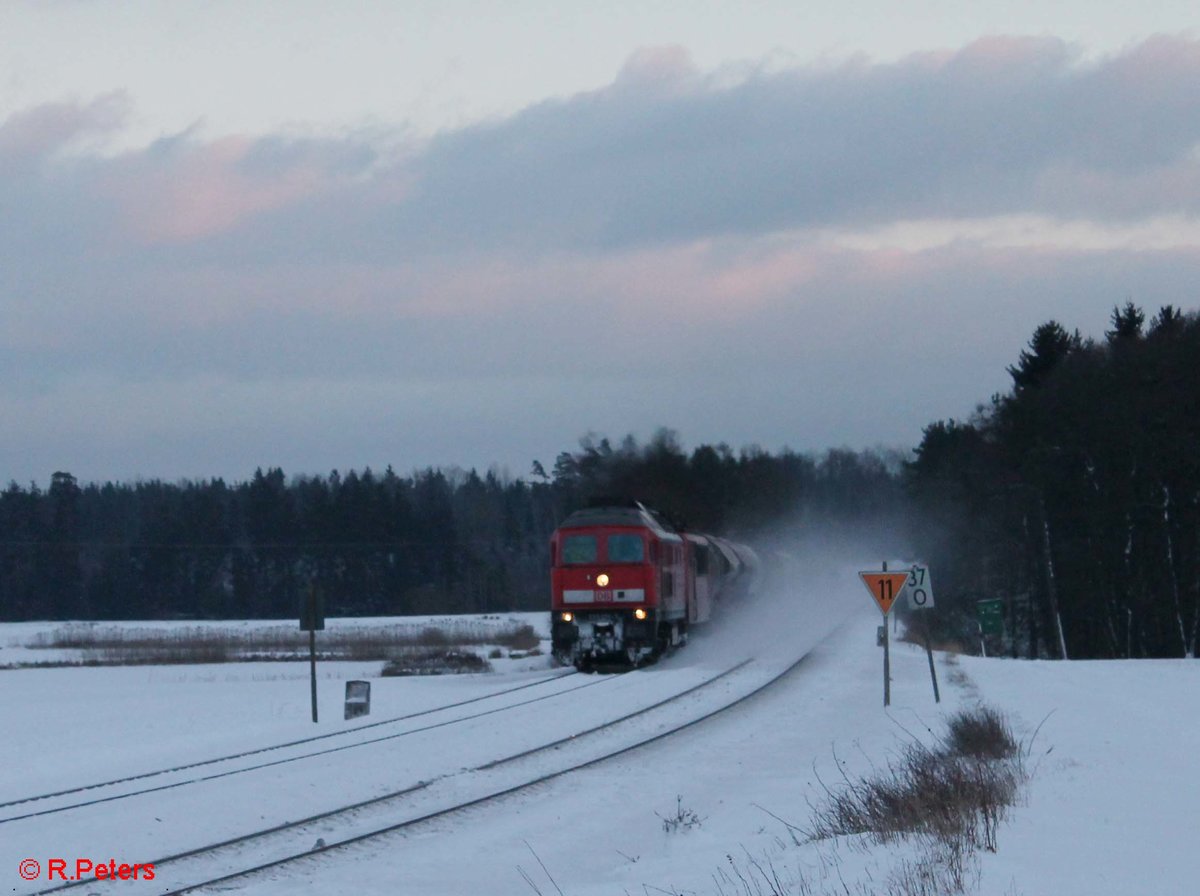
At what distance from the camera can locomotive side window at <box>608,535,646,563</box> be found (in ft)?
93.4

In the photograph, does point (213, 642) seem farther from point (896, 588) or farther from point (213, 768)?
point (213, 768)

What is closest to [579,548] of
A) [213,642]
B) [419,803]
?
[419,803]

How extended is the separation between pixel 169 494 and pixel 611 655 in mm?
109603

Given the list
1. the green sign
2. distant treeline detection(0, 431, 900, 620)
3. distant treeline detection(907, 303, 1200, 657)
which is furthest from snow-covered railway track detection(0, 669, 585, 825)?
distant treeline detection(0, 431, 900, 620)

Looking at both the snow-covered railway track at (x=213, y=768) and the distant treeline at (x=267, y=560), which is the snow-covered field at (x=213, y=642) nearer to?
the snow-covered railway track at (x=213, y=768)

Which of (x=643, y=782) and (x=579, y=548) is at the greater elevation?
(x=579, y=548)

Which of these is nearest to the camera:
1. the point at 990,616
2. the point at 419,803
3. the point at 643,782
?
the point at 419,803

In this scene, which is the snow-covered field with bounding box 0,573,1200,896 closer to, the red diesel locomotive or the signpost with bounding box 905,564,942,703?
the red diesel locomotive

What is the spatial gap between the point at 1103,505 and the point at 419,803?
3805cm

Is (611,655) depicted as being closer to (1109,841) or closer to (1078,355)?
(1109,841)

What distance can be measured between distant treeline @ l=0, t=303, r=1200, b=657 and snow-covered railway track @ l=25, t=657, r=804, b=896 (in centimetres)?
2867

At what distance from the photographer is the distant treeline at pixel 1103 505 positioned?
44.0 meters

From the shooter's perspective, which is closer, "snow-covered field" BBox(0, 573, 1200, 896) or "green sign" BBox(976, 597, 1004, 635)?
"snow-covered field" BBox(0, 573, 1200, 896)

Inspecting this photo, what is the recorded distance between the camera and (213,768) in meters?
15.7
